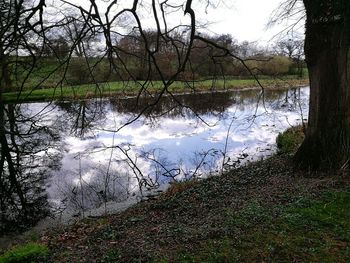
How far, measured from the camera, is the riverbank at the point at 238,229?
372cm

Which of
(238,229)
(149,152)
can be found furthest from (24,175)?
(238,229)

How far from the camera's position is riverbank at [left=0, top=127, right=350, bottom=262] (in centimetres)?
372

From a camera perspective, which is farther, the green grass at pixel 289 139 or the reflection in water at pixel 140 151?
the green grass at pixel 289 139

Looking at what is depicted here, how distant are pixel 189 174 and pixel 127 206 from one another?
9.57ft

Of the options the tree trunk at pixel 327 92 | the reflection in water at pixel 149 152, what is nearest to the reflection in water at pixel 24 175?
the reflection in water at pixel 149 152

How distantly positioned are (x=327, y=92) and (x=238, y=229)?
3.28 metres

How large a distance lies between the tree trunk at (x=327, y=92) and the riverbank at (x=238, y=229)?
38 cm

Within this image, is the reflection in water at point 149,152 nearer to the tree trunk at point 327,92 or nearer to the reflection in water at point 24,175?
the reflection in water at point 24,175

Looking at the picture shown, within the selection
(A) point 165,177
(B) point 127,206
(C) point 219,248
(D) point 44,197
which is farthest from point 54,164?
(C) point 219,248

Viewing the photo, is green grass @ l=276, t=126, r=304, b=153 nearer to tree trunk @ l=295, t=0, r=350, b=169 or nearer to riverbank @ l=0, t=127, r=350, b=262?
tree trunk @ l=295, t=0, r=350, b=169

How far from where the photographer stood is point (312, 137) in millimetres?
6504

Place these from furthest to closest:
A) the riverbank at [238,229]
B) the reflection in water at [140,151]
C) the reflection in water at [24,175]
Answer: the reflection in water at [140,151] < the reflection in water at [24,175] < the riverbank at [238,229]

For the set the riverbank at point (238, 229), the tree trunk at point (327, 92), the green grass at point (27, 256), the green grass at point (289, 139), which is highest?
the tree trunk at point (327, 92)

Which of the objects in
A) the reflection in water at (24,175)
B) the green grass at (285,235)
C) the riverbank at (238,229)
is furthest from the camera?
the reflection in water at (24,175)
